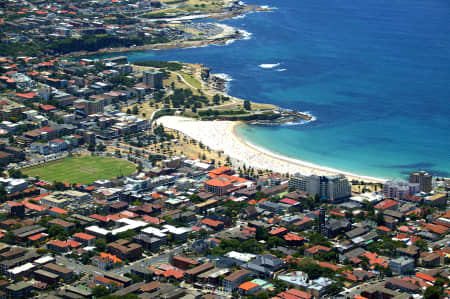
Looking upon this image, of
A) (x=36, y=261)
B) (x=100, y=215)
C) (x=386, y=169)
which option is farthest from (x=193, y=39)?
(x=36, y=261)

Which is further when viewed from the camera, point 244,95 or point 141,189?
point 244,95

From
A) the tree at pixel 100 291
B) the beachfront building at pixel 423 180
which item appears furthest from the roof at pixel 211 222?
the beachfront building at pixel 423 180

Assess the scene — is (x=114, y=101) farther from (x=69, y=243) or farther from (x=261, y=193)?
(x=69, y=243)

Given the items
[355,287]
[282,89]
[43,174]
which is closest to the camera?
[355,287]

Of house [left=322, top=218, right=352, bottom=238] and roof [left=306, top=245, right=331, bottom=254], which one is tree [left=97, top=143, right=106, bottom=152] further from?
roof [left=306, top=245, right=331, bottom=254]

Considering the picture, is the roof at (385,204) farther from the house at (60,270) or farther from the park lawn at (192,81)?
the park lawn at (192,81)

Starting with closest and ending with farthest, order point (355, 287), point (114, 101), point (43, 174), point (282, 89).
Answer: point (355, 287)
point (43, 174)
point (114, 101)
point (282, 89)
